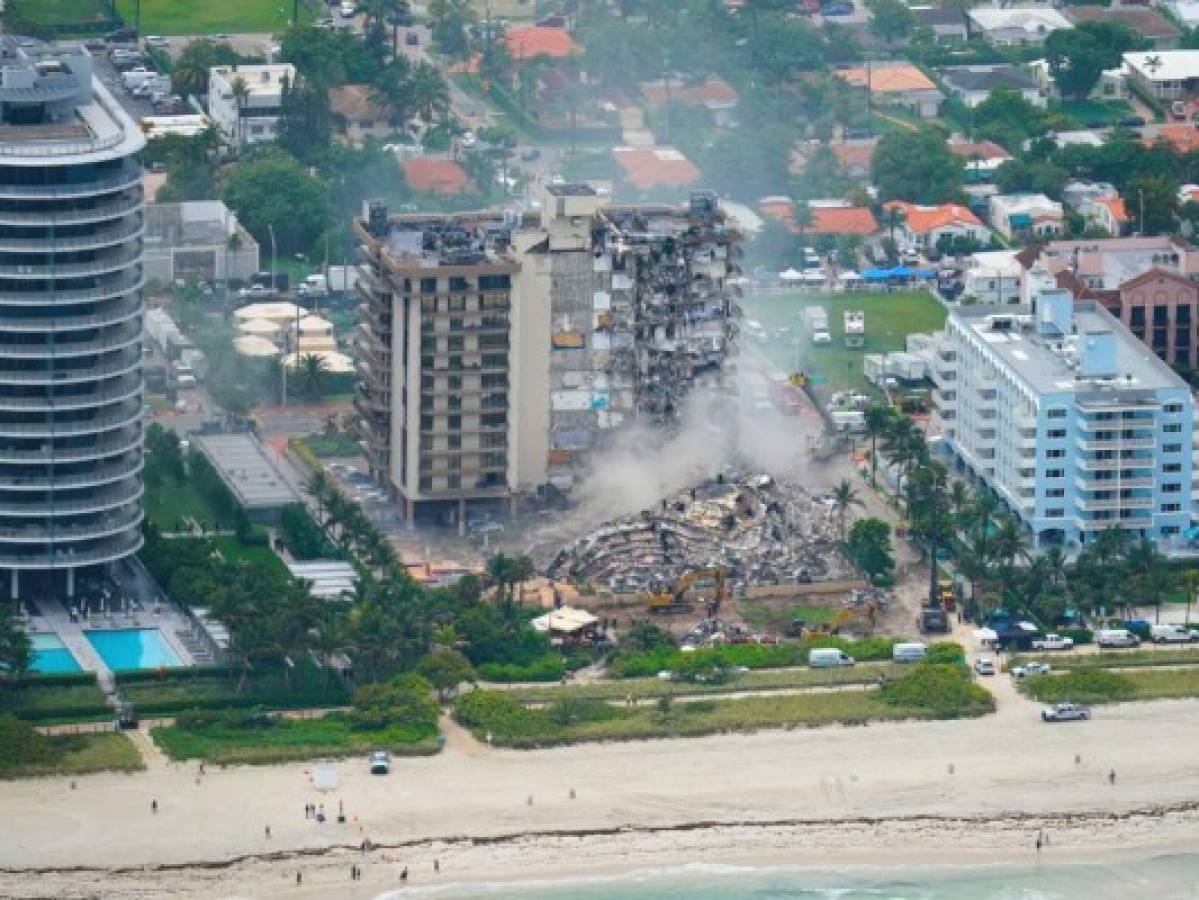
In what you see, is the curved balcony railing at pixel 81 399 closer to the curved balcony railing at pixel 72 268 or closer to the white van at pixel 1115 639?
the curved balcony railing at pixel 72 268

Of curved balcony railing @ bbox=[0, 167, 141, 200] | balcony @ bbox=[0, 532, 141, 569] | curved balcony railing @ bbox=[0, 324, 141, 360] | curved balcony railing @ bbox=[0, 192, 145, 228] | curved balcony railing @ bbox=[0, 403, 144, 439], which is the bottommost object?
balcony @ bbox=[0, 532, 141, 569]

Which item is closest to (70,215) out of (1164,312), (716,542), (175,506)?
(175,506)

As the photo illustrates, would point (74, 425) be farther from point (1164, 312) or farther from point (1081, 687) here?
point (1164, 312)

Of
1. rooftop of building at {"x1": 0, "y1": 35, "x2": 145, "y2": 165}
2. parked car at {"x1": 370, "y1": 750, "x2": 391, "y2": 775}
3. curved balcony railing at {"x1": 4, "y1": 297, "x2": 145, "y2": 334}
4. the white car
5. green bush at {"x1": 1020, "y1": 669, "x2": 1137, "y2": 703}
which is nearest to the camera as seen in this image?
parked car at {"x1": 370, "y1": 750, "x2": 391, "y2": 775}

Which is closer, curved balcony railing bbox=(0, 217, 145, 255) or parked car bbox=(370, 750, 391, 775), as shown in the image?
parked car bbox=(370, 750, 391, 775)

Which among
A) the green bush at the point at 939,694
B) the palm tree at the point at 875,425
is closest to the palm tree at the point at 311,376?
the palm tree at the point at 875,425

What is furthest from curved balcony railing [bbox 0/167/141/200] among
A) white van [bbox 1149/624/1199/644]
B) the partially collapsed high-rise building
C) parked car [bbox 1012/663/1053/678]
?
white van [bbox 1149/624/1199/644]

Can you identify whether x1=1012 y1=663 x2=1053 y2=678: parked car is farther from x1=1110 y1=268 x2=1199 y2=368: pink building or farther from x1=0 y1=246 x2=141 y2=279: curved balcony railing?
x1=1110 y1=268 x2=1199 y2=368: pink building
